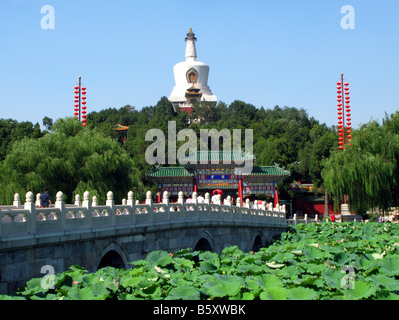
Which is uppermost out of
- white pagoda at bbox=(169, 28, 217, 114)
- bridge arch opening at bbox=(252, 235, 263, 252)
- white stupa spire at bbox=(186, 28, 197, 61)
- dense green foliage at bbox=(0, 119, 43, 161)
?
white stupa spire at bbox=(186, 28, 197, 61)

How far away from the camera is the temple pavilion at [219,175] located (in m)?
36.5

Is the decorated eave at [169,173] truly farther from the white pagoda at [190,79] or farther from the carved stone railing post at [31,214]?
the white pagoda at [190,79]

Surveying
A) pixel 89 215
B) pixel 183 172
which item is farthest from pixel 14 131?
pixel 89 215

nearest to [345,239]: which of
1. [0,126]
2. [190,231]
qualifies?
[190,231]

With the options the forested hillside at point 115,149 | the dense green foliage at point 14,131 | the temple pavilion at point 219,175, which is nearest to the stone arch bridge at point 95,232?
the forested hillside at point 115,149

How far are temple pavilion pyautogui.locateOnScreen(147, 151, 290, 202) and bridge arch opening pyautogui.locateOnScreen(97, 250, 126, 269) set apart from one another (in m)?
21.7

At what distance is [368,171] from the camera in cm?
2838

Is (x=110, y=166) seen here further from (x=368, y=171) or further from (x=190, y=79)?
(x=190, y=79)

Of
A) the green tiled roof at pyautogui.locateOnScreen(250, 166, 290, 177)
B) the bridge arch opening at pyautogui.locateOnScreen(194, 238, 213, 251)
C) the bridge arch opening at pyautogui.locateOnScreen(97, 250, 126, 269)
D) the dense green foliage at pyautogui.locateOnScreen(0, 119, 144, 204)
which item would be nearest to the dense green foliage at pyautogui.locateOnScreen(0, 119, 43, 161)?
the green tiled roof at pyautogui.locateOnScreen(250, 166, 290, 177)

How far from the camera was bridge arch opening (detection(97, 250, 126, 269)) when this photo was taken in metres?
14.5

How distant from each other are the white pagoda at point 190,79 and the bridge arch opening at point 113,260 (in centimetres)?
6179

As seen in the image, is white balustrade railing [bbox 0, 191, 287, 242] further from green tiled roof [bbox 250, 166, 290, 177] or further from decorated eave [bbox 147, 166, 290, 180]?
green tiled roof [bbox 250, 166, 290, 177]
